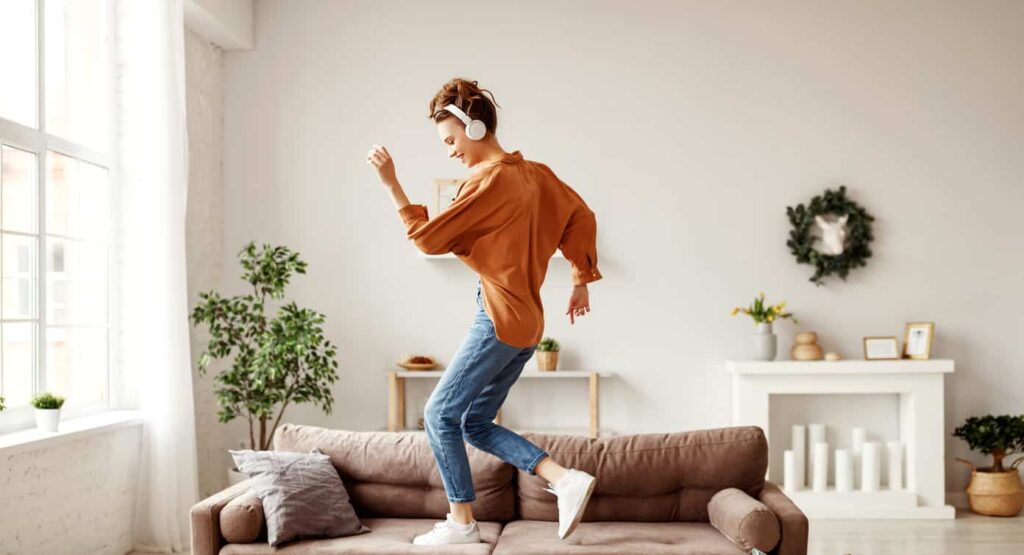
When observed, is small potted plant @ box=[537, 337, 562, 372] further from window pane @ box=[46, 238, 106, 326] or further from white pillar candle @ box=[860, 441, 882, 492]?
window pane @ box=[46, 238, 106, 326]

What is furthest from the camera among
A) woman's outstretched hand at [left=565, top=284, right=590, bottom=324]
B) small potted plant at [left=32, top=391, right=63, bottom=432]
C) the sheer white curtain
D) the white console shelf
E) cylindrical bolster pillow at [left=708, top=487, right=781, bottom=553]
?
the white console shelf

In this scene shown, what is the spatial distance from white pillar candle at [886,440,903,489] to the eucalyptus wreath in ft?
3.28

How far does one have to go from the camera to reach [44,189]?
407cm

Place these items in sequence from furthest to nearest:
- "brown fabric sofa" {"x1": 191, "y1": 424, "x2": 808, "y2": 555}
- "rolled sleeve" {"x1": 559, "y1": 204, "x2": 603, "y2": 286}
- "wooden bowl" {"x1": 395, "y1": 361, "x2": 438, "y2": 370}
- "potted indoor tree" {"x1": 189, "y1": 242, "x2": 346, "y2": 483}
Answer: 1. "wooden bowl" {"x1": 395, "y1": 361, "x2": 438, "y2": 370}
2. "potted indoor tree" {"x1": 189, "y1": 242, "x2": 346, "y2": 483}
3. "rolled sleeve" {"x1": 559, "y1": 204, "x2": 603, "y2": 286}
4. "brown fabric sofa" {"x1": 191, "y1": 424, "x2": 808, "y2": 555}

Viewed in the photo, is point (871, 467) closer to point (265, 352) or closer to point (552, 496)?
point (552, 496)

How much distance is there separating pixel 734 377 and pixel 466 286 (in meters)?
1.66

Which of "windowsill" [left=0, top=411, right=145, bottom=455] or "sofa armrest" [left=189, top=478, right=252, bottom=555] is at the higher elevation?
"windowsill" [left=0, top=411, right=145, bottom=455]

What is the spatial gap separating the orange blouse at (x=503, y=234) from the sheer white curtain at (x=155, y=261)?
6.90ft

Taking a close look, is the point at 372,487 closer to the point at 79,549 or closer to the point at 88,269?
the point at 79,549

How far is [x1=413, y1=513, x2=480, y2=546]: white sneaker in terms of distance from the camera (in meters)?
2.91

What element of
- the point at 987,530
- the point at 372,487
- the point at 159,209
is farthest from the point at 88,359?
the point at 987,530

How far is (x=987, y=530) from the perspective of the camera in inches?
193

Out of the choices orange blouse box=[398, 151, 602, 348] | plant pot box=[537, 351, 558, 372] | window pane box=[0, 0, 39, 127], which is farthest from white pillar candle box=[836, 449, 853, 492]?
window pane box=[0, 0, 39, 127]

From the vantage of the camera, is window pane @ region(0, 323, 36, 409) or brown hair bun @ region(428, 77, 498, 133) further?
window pane @ region(0, 323, 36, 409)
